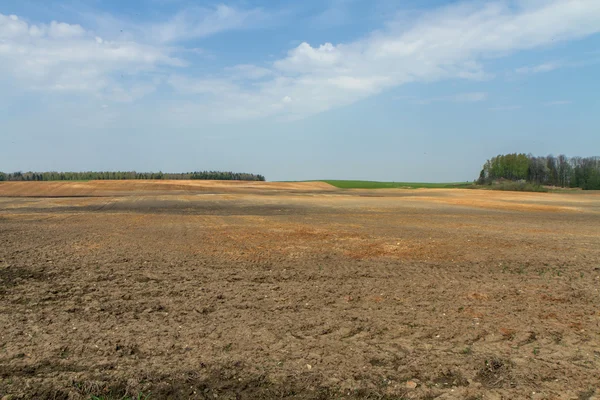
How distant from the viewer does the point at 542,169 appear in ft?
356

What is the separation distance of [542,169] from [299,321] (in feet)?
392

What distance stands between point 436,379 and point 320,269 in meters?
6.06

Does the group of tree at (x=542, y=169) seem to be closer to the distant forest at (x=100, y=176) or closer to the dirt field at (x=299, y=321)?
the distant forest at (x=100, y=176)

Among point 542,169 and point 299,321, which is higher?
point 542,169

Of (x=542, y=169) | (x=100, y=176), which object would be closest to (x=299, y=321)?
(x=542, y=169)

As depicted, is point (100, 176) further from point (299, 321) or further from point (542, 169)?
point (299, 321)

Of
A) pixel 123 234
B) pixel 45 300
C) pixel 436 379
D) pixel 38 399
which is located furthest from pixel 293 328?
pixel 123 234

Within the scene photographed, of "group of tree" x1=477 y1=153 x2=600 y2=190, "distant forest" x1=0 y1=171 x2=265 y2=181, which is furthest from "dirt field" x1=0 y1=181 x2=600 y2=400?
"distant forest" x1=0 y1=171 x2=265 y2=181

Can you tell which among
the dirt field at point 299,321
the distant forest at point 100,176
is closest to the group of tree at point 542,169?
the distant forest at point 100,176

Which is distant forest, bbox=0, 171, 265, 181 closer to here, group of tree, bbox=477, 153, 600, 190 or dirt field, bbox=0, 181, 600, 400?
group of tree, bbox=477, 153, 600, 190

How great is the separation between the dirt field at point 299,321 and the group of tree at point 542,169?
96.8 m

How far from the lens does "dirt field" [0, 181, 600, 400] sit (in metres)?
4.98

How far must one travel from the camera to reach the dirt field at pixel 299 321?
4977 mm

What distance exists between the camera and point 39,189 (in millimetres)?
63562
